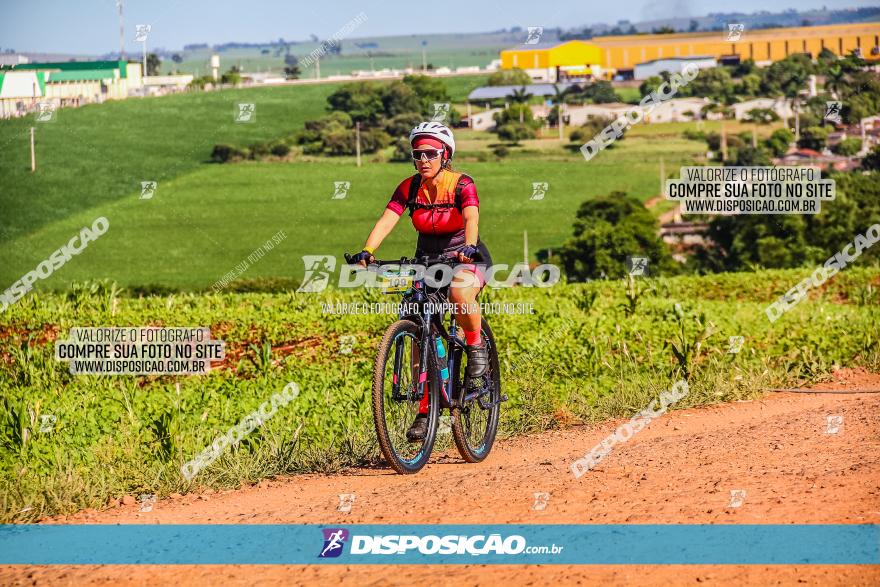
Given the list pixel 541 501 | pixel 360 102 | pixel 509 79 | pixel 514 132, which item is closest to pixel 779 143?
pixel 514 132

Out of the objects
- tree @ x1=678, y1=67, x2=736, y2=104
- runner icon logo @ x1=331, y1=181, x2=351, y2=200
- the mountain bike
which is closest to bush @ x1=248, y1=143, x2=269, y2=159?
runner icon logo @ x1=331, y1=181, x2=351, y2=200

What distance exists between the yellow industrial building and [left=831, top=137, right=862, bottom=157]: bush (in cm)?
3872

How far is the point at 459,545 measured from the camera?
634 centimetres

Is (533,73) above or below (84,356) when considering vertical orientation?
above

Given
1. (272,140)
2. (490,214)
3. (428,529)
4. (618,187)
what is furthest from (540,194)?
(428,529)

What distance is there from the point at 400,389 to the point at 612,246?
46.1 meters

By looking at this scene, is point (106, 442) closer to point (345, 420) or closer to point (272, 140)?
point (345, 420)

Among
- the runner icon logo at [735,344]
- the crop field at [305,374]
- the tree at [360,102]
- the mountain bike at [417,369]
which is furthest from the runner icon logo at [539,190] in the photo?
the mountain bike at [417,369]

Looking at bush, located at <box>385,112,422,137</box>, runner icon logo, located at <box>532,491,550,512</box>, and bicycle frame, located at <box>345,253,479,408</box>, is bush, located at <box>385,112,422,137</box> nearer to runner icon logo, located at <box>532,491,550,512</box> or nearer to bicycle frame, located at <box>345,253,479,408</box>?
bicycle frame, located at <box>345,253,479,408</box>

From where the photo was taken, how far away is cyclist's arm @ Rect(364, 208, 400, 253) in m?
8.10

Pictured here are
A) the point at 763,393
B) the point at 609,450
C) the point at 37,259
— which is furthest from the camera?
the point at 37,259

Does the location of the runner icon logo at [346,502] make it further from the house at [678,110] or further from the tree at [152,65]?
the tree at [152,65]

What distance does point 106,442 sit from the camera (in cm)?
1027

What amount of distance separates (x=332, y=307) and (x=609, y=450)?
28.8ft
